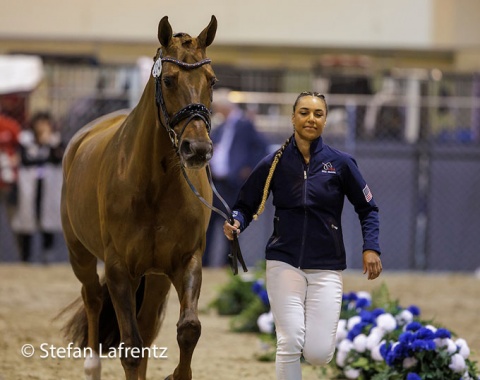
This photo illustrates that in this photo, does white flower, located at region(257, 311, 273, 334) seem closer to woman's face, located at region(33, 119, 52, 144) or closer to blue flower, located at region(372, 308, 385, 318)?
blue flower, located at region(372, 308, 385, 318)

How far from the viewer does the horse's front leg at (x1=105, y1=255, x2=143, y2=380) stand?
5766 millimetres

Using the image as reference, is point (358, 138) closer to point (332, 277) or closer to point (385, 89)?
point (385, 89)

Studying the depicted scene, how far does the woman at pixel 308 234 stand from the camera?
5.37 meters

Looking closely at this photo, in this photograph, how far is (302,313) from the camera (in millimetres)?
5391

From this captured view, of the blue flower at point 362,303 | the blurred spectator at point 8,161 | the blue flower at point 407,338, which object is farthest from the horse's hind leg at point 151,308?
the blurred spectator at point 8,161

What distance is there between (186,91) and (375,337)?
7.90 feet

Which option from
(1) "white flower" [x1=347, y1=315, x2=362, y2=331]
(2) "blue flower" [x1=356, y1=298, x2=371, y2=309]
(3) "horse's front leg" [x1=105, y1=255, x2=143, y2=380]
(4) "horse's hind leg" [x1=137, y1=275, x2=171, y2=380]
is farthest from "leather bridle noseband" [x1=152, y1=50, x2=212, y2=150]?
(2) "blue flower" [x1=356, y1=298, x2=371, y2=309]

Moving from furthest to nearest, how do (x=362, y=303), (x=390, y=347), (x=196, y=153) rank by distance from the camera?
(x=362, y=303)
(x=390, y=347)
(x=196, y=153)

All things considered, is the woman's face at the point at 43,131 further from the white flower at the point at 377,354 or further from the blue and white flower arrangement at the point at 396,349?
the white flower at the point at 377,354

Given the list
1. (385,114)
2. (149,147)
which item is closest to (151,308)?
(149,147)

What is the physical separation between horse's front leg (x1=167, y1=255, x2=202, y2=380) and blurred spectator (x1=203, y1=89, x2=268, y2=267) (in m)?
7.91

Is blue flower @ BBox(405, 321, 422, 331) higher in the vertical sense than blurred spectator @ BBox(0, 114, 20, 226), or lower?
higher

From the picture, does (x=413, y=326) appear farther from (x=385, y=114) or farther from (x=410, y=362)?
(x=385, y=114)

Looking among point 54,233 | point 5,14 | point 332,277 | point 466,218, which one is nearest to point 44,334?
point 332,277
